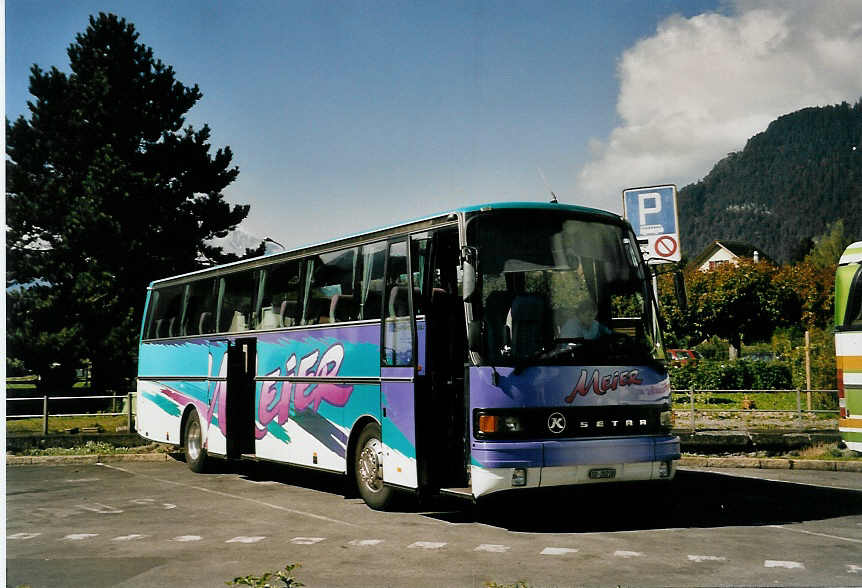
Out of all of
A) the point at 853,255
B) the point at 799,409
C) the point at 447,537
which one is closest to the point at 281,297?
the point at 447,537

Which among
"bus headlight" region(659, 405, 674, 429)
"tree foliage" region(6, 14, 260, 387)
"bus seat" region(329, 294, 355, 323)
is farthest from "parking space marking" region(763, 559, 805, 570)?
"tree foliage" region(6, 14, 260, 387)

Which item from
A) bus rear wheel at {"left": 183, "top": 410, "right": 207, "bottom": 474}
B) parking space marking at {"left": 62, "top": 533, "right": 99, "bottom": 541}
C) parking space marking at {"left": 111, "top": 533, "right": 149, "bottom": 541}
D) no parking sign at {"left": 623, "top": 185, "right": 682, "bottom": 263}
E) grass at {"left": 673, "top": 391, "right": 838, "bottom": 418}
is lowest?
parking space marking at {"left": 62, "top": 533, "right": 99, "bottom": 541}

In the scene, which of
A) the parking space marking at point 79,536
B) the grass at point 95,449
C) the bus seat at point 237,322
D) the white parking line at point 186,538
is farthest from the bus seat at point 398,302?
the grass at point 95,449

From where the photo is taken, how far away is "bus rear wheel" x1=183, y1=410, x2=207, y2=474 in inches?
684

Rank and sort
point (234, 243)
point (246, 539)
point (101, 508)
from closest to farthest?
point (246, 539) < point (101, 508) < point (234, 243)

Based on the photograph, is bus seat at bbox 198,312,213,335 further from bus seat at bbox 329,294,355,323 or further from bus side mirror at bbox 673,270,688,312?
bus side mirror at bbox 673,270,688,312

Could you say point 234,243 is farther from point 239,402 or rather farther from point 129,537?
point 129,537

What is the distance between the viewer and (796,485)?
13.6m

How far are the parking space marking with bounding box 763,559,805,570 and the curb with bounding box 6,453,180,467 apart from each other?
14.6 m

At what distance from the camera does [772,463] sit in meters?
16.0

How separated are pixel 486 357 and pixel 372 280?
9.18 ft

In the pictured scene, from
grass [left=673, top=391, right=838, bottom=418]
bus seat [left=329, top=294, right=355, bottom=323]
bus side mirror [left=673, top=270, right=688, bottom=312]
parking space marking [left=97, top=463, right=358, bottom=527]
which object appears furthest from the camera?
grass [left=673, top=391, right=838, bottom=418]

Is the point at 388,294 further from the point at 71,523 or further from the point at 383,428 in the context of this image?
the point at 71,523

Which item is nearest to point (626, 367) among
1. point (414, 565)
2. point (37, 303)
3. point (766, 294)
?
point (414, 565)
